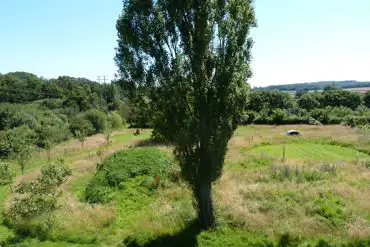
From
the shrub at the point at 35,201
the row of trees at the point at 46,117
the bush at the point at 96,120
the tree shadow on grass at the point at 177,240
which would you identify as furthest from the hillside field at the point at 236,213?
the bush at the point at 96,120

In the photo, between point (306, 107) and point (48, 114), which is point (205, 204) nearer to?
point (48, 114)

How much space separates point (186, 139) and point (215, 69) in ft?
9.96

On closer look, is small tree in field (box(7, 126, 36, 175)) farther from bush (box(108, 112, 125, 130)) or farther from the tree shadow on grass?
the tree shadow on grass

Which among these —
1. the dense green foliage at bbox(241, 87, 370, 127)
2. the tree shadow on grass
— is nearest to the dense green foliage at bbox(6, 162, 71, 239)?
the tree shadow on grass

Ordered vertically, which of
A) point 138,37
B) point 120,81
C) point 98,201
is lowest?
point 98,201

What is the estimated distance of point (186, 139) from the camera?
13.6 m

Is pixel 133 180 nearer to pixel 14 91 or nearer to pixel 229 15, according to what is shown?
pixel 229 15

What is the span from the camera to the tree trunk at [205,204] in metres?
14.1

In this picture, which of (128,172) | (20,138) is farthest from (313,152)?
(20,138)

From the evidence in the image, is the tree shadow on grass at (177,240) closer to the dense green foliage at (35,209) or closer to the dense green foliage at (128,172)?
Result: the dense green foliage at (35,209)

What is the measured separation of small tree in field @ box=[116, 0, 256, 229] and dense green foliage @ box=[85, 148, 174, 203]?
772 cm

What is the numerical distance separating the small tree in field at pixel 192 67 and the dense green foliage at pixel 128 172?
772 cm

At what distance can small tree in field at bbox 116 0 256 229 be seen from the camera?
13477mm

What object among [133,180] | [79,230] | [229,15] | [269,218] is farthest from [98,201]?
[229,15]
